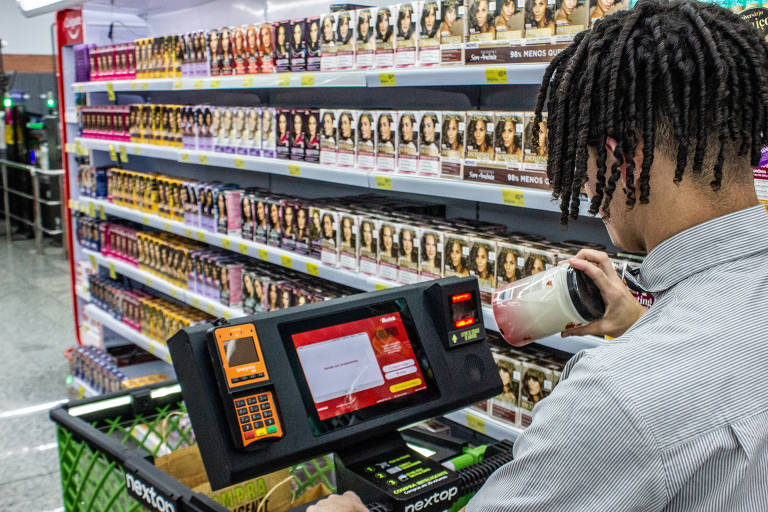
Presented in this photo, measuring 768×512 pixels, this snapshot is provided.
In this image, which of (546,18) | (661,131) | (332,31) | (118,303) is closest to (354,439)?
(661,131)

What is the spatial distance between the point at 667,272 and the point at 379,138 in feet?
6.00

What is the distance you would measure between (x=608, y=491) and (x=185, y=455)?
1.17 meters

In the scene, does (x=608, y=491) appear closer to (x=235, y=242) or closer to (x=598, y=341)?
(x=598, y=341)

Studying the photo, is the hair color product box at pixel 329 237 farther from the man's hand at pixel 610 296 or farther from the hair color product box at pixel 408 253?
the man's hand at pixel 610 296

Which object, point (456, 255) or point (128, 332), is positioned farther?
point (128, 332)

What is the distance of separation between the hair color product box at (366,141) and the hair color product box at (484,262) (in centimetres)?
57

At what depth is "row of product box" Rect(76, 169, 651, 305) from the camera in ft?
7.49

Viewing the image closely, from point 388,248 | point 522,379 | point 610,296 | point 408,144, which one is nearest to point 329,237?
point 388,248

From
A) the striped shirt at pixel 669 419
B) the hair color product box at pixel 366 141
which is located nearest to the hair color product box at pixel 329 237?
the hair color product box at pixel 366 141

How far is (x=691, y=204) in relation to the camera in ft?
3.05

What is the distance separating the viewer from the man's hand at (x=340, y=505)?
112 centimetres

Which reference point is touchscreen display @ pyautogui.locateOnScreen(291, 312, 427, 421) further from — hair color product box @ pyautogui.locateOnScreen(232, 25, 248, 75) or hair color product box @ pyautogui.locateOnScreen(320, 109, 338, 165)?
hair color product box @ pyautogui.locateOnScreen(232, 25, 248, 75)

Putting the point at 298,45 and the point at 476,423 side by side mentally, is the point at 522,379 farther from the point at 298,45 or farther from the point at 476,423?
the point at 298,45

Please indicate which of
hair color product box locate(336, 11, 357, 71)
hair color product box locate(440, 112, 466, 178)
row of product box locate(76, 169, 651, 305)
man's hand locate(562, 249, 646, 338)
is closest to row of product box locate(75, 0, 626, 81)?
hair color product box locate(336, 11, 357, 71)
